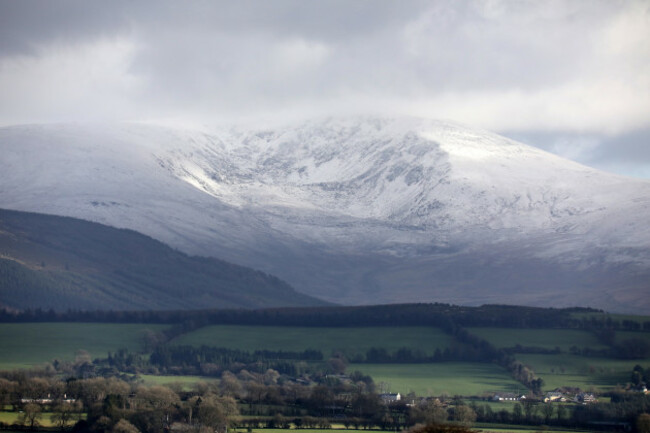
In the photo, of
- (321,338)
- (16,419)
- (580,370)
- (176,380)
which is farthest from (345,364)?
(16,419)

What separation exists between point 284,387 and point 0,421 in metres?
36.1

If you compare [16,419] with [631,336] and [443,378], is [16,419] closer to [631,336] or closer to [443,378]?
[443,378]

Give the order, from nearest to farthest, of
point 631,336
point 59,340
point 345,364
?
point 345,364 → point 631,336 → point 59,340

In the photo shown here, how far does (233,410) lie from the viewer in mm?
117562

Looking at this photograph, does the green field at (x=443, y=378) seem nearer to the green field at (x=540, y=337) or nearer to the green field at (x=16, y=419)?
the green field at (x=540, y=337)

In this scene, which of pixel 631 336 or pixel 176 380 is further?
pixel 631 336

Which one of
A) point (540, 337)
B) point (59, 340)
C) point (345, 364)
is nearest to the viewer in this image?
point (345, 364)

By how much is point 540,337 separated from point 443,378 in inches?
1102

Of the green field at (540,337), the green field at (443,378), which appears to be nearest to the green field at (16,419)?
the green field at (443,378)

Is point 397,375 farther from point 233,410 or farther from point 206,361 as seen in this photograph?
point 233,410

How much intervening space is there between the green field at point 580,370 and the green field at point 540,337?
19.0 ft

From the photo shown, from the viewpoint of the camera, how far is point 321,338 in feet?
602

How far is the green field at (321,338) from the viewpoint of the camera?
577 ft

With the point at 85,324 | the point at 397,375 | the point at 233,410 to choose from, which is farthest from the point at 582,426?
the point at 85,324
